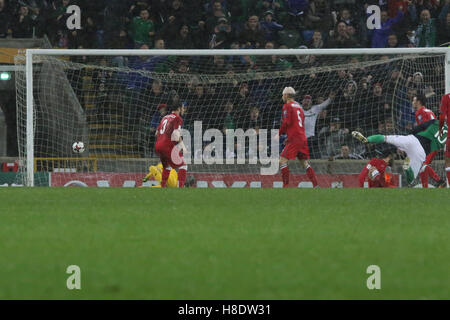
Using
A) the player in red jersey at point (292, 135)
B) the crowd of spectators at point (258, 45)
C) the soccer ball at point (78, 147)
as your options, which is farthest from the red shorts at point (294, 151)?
the soccer ball at point (78, 147)

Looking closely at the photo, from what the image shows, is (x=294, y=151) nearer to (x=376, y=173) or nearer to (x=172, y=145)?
(x=376, y=173)

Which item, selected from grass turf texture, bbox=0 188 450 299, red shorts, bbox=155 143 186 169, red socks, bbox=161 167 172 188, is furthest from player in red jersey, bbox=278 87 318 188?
grass turf texture, bbox=0 188 450 299

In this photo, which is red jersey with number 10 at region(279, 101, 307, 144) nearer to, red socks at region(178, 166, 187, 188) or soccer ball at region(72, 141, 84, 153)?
red socks at region(178, 166, 187, 188)

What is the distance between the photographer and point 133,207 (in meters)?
10.2

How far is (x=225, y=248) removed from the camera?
6.32 meters

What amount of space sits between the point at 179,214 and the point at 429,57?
11653 millimetres

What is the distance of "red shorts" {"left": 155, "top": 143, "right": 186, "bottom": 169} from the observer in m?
16.3

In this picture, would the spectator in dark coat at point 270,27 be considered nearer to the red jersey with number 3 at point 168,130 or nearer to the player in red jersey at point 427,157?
the player in red jersey at point 427,157

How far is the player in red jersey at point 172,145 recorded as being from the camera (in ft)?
53.6

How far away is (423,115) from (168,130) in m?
4.53

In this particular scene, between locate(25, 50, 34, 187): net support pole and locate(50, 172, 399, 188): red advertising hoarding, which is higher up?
locate(25, 50, 34, 187): net support pole

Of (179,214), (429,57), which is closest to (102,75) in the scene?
(429,57)

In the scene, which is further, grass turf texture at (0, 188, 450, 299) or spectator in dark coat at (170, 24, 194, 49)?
spectator in dark coat at (170, 24, 194, 49)

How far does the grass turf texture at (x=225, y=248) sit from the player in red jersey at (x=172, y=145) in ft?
16.7
